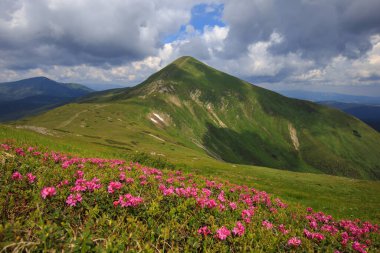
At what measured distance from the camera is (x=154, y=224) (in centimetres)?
701

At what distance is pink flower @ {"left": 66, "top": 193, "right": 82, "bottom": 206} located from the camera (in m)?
6.86

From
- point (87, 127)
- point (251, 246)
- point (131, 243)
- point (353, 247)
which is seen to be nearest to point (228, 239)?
point (251, 246)

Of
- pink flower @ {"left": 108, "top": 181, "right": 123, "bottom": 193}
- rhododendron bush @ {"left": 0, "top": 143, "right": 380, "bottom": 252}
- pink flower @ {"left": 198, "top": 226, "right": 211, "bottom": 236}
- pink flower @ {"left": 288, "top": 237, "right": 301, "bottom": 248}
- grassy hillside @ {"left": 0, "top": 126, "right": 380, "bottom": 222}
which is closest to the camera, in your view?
rhododendron bush @ {"left": 0, "top": 143, "right": 380, "bottom": 252}

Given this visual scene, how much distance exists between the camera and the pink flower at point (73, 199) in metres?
6.86

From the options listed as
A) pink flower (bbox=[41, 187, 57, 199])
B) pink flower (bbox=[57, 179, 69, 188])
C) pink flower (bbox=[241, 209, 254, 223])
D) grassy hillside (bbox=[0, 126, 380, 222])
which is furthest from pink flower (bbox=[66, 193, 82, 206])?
grassy hillside (bbox=[0, 126, 380, 222])

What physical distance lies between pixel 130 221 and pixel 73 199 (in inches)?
73.8

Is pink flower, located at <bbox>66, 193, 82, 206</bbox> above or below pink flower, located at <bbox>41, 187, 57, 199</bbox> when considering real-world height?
below

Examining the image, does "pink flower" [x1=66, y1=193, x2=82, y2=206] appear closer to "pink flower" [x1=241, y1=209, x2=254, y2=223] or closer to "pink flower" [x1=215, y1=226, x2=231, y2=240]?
"pink flower" [x1=215, y1=226, x2=231, y2=240]

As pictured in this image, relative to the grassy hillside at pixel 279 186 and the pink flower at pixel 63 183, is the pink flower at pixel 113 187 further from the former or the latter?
the grassy hillside at pixel 279 186

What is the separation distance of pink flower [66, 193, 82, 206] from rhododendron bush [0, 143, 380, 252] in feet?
0.12

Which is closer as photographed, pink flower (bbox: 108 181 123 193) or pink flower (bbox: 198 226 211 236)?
pink flower (bbox: 198 226 211 236)

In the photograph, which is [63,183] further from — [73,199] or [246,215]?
[246,215]

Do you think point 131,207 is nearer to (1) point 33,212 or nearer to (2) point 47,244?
(1) point 33,212

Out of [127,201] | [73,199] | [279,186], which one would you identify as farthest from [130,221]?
[279,186]
